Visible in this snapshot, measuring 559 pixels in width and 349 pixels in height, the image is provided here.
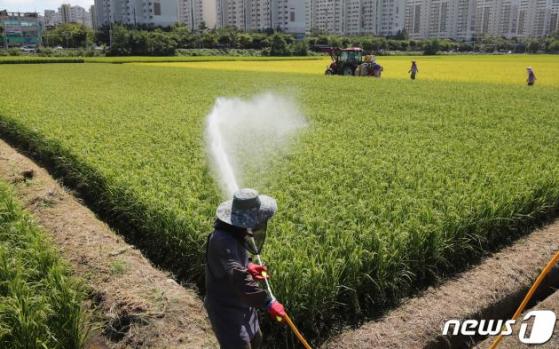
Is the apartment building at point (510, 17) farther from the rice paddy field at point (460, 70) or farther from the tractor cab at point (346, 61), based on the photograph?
the tractor cab at point (346, 61)

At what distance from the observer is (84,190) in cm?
780

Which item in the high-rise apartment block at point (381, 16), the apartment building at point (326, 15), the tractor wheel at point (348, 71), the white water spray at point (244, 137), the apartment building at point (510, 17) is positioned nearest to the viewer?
the white water spray at point (244, 137)

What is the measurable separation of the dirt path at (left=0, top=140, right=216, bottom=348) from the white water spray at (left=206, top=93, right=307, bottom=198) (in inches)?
60.7

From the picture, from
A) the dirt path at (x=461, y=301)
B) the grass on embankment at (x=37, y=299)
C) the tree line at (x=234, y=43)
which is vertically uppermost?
the tree line at (x=234, y=43)

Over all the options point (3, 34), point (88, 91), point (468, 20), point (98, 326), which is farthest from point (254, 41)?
point (468, 20)

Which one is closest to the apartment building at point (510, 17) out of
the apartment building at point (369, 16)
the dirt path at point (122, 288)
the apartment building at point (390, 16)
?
the apartment building at point (390, 16)

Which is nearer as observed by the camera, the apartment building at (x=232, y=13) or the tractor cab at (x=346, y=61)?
the tractor cab at (x=346, y=61)

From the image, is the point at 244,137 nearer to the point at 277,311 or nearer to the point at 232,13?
the point at 277,311

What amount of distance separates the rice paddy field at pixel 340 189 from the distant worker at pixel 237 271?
869 mm

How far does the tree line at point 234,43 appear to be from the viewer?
65.6 meters

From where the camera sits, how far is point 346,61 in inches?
1334

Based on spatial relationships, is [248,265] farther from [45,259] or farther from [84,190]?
[84,190]

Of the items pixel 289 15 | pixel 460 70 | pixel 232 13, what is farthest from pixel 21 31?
pixel 460 70

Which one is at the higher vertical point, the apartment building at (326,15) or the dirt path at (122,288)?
the apartment building at (326,15)
